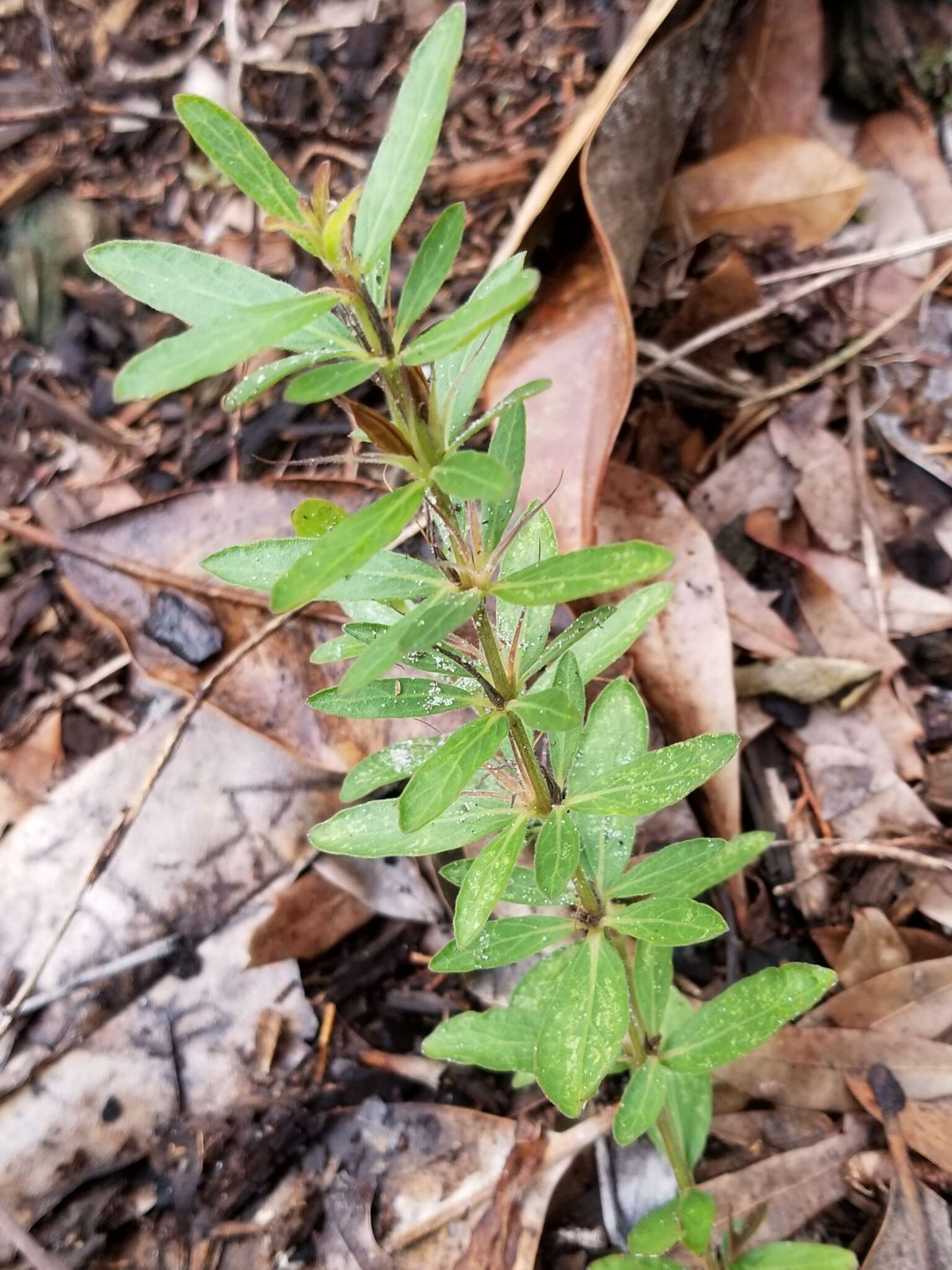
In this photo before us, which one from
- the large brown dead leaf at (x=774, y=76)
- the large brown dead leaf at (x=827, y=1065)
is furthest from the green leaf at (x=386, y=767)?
the large brown dead leaf at (x=774, y=76)

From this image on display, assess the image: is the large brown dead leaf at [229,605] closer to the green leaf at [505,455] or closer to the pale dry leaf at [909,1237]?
the green leaf at [505,455]

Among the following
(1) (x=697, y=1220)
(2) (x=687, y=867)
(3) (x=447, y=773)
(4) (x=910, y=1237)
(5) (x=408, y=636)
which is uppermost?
(5) (x=408, y=636)

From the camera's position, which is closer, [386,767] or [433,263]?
[433,263]

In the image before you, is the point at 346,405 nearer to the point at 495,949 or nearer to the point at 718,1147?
the point at 495,949

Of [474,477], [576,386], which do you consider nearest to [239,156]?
[474,477]

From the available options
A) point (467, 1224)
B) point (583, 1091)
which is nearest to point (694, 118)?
point (583, 1091)

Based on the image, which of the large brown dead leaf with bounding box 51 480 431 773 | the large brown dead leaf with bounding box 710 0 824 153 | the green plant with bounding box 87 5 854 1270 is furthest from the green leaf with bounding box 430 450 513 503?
the large brown dead leaf with bounding box 710 0 824 153

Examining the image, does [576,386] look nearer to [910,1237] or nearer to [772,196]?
[772,196]
